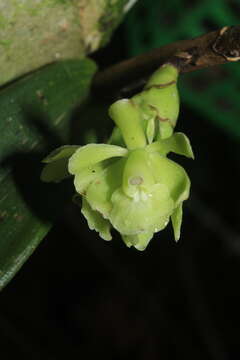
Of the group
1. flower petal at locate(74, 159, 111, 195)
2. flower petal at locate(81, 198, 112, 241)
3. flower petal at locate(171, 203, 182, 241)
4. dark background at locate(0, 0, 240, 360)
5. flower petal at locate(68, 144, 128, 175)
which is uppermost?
flower petal at locate(68, 144, 128, 175)

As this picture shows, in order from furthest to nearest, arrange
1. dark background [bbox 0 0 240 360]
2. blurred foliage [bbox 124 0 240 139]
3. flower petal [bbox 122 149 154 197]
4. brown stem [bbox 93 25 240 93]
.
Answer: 1. dark background [bbox 0 0 240 360]
2. blurred foliage [bbox 124 0 240 139]
3. brown stem [bbox 93 25 240 93]
4. flower petal [bbox 122 149 154 197]

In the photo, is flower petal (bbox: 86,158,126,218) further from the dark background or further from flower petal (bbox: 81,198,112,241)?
the dark background

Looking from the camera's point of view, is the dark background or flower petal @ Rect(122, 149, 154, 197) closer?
flower petal @ Rect(122, 149, 154, 197)

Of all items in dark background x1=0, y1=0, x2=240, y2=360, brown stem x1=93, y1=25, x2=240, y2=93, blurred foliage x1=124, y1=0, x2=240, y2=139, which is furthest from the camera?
dark background x1=0, y1=0, x2=240, y2=360

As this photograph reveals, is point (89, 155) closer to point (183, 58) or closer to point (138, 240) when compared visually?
point (138, 240)

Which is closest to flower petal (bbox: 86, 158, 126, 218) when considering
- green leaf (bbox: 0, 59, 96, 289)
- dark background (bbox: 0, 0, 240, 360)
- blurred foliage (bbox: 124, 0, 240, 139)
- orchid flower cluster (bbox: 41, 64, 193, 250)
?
orchid flower cluster (bbox: 41, 64, 193, 250)

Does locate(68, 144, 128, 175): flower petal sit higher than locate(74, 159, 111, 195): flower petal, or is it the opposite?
locate(68, 144, 128, 175): flower petal

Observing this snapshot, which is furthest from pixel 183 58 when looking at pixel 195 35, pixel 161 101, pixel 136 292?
pixel 136 292

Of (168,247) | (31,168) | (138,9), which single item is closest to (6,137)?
(31,168)
